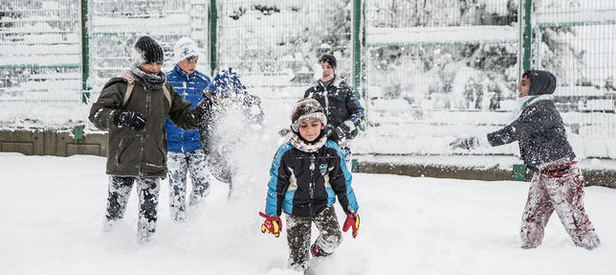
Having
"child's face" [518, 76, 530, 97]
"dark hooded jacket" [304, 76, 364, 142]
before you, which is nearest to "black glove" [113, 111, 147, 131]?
"dark hooded jacket" [304, 76, 364, 142]

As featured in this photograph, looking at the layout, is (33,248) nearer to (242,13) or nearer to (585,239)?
(585,239)

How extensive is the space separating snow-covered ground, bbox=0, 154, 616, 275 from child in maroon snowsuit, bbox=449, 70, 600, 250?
20cm

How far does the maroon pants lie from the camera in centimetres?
412

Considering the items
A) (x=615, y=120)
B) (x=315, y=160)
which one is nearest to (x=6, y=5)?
(x=315, y=160)

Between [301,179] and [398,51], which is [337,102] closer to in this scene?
[301,179]

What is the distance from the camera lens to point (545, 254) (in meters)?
4.12

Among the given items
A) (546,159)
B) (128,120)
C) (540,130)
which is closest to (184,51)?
(128,120)

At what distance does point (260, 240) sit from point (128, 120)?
1.43 meters

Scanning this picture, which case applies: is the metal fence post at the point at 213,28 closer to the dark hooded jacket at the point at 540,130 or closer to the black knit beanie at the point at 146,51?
the black knit beanie at the point at 146,51

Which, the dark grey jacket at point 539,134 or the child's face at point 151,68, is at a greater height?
the child's face at point 151,68

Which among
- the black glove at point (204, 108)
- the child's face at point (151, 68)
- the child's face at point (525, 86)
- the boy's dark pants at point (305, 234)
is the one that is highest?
the child's face at point (151, 68)

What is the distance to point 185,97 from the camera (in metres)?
4.81

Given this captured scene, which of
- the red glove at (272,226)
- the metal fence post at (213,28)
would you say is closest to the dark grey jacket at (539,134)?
the red glove at (272,226)

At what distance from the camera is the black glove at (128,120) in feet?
A: 11.8
